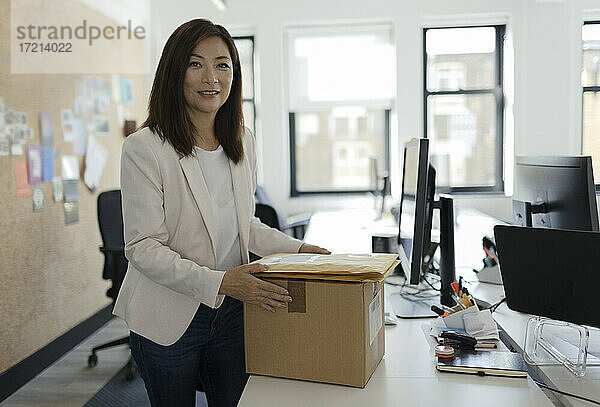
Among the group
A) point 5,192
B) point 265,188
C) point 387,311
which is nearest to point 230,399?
point 387,311

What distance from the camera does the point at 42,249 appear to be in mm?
3746

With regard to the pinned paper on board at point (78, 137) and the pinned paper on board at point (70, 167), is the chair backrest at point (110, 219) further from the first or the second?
the pinned paper on board at point (78, 137)

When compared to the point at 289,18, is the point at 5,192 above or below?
below

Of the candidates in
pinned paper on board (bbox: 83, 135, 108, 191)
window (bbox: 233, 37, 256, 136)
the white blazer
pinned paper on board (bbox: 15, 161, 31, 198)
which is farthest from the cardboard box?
window (bbox: 233, 37, 256, 136)

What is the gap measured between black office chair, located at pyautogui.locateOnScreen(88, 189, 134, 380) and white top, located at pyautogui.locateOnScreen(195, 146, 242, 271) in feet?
6.62

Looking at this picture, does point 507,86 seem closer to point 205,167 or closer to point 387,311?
point 387,311

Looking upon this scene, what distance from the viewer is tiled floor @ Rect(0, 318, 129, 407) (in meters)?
3.27

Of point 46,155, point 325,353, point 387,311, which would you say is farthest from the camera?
point 46,155

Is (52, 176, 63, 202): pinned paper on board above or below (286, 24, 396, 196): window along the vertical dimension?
below

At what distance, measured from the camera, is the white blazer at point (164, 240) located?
5.02ft

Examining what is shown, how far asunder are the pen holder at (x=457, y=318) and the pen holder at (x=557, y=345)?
0.16 m

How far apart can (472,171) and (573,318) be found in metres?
4.56

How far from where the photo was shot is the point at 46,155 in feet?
12.5

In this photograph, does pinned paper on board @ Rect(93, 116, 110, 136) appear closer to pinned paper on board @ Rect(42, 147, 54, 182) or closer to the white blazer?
pinned paper on board @ Rect(42, 147, 54, 182)
